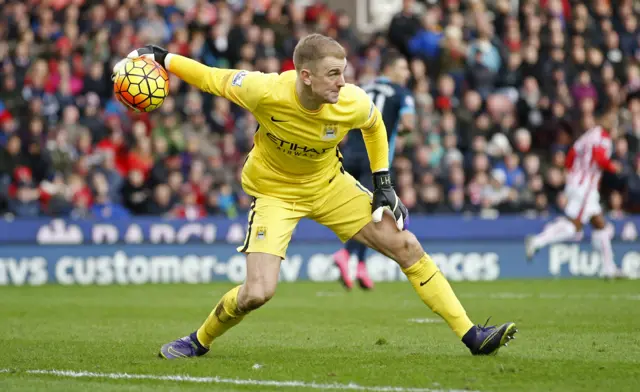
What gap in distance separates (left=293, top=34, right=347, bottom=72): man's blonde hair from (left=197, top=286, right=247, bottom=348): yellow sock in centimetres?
164

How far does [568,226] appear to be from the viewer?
18.1 m

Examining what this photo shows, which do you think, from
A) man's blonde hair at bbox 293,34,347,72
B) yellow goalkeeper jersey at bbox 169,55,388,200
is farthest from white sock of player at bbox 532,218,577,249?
man's blonde hair at bbox 293,34,347,72


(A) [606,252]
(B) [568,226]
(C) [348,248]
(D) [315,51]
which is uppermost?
(D) [315,51]

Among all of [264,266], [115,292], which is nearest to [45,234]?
[115,292]

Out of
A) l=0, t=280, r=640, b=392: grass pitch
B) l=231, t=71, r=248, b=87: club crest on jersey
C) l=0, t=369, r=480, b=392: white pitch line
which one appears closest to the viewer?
l=0, t=369, r=480, b=392: white pitch line

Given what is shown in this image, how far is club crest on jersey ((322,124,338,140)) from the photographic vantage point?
7844 mm

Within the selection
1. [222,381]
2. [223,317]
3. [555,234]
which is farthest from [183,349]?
[555,234]

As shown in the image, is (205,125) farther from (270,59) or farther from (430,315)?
(430,315)

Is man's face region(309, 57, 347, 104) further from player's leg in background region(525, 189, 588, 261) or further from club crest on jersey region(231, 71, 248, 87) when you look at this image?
player's leg in background region(525, 189, 588, 261)

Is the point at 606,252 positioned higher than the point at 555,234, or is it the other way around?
the point at 555,234

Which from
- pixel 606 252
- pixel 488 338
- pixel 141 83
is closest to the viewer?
pixel 488 338

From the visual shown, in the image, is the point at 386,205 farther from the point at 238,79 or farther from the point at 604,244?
the point at 604,244

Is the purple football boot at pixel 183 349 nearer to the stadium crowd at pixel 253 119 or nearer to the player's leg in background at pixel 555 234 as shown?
the stadium crowd at pixel 253 119

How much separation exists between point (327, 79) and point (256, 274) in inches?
56.0
